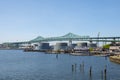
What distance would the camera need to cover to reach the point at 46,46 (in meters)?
169

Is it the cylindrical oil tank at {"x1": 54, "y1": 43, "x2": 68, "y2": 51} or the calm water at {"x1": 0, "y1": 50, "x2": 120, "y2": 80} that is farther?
the cylindrical oil tank at {"x1": 54, "y1": 43, "x2": 68, "y2": 51}

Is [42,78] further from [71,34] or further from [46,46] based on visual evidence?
[71,34]

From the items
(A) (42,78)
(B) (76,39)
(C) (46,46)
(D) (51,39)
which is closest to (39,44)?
(C) (46,46)

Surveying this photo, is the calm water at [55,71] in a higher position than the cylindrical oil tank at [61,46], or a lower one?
lower

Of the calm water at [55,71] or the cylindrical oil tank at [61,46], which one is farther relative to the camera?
the cylindrical oil tank at [61,46]

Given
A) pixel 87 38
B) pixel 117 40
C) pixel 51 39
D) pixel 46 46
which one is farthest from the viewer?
pixel 46 46

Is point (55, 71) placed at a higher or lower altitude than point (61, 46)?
lower

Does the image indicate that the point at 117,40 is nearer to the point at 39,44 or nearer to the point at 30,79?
the point at 39,44

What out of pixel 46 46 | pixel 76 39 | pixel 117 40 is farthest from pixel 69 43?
pixel 117 40

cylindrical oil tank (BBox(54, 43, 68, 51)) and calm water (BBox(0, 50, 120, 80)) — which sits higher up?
cylindrical oil tank (BBox(54, 43, 68, 51))

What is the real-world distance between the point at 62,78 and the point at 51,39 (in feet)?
395

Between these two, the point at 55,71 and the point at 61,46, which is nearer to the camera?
the point at 55,71

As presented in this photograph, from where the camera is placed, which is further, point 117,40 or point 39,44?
point 39,44

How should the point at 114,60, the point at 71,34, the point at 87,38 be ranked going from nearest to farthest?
the point at 114,60
the point at 87,38
the point at 71,34
